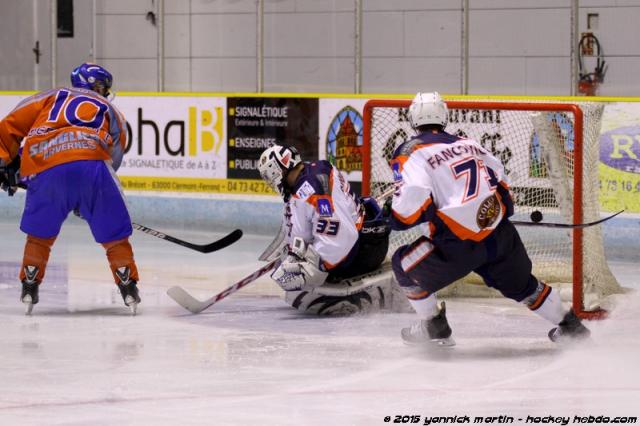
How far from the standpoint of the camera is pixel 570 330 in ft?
15.3

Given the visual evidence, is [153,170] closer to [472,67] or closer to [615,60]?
[472,67]

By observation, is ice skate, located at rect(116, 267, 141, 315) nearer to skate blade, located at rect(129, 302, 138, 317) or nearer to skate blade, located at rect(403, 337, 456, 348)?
skate blade, located at rect(129, 302, 138, 317)

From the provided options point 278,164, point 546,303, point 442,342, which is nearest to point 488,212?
point 546,303

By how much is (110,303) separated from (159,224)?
2.81 m

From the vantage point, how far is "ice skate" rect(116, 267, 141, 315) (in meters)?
5.44

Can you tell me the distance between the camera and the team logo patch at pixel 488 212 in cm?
443

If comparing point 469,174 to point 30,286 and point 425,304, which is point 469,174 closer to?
point 425,304

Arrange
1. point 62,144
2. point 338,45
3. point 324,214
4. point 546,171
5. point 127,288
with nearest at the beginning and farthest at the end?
1. point 324,214
2. point 62,144
3. point 127,288
4. point 546,171
5. point 338,45

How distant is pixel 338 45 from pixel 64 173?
16.6 feet

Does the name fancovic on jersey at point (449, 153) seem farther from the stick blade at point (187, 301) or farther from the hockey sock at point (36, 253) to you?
the hockey sock at point (36, 253)

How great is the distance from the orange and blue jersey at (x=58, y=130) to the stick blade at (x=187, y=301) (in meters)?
0.60

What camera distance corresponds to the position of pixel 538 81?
934 centimetres

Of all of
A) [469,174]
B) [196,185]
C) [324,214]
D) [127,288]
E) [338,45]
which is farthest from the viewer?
[338,45]

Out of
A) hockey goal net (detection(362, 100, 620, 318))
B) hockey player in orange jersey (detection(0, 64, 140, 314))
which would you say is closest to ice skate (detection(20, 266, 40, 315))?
hockey player in orange jersey (detection(0, 64, 140, 314))
